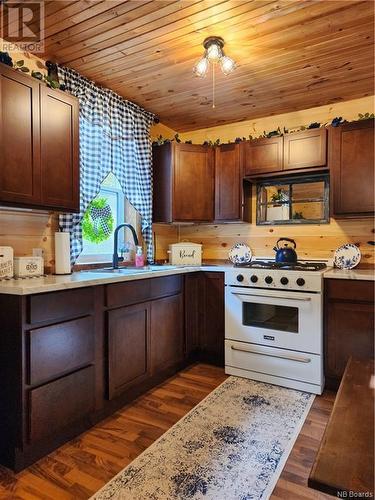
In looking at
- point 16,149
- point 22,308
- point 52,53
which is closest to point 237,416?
point 22,308

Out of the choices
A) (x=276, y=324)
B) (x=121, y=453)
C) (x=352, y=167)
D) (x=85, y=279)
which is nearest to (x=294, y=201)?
(x=352, y=167)

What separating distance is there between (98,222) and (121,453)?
1.85 meters

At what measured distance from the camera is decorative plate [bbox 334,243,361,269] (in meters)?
2.84

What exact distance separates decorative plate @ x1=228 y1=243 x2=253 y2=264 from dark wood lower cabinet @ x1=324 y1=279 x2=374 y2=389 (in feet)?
3.38

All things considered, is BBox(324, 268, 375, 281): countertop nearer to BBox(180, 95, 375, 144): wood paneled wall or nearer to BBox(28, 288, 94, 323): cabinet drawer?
BBox(180, 95, 375, 144): wood paneled wall

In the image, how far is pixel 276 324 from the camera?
268 centimetres

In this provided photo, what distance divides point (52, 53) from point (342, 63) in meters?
2.09

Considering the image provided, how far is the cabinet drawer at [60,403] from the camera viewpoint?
1.67 m

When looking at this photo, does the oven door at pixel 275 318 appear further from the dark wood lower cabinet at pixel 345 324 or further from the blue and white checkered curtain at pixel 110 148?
the blue and white checkered curtain at pixel 110 148

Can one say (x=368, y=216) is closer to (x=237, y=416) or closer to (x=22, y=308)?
(x=237, y=416)

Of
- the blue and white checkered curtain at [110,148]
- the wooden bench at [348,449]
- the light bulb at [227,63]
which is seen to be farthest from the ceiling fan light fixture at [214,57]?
the wooden bench at [348,449]

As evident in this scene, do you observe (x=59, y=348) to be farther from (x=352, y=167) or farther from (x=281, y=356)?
(x=352, y=167)

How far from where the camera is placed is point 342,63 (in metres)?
2.41

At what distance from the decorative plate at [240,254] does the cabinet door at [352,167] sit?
3.16 feet
